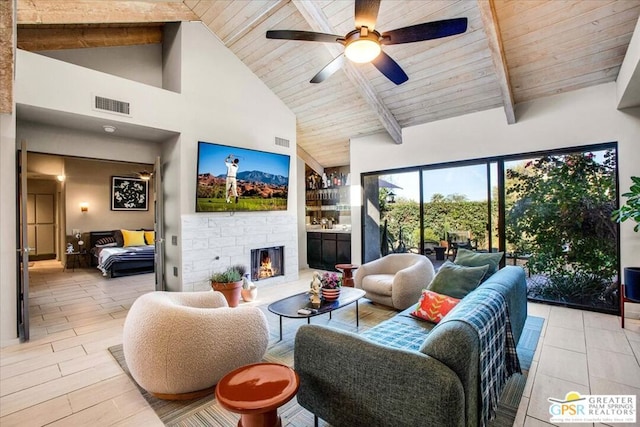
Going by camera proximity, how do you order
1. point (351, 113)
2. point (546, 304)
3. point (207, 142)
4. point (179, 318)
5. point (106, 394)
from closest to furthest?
point (179, 318) < point (106, 394) < point (546, 304) < point (207, 142) < point (351, 113)

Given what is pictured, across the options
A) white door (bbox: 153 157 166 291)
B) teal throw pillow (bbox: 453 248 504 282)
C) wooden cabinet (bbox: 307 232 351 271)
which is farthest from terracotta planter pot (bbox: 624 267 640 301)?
white door (bbox: 153 157 166 291)

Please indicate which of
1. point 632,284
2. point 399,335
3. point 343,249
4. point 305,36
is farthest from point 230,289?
point 632,284

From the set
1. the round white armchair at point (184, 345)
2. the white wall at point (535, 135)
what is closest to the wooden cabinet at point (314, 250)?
the white wall at point (535, 135)

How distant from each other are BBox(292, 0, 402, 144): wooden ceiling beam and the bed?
5.67 metres

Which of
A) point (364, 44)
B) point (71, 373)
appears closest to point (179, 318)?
point (71, 373)

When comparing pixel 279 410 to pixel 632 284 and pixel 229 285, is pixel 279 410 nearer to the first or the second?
pixel 229 285

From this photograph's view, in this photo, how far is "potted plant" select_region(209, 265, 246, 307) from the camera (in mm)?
4180

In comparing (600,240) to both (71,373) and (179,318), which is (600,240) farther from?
(71,373)

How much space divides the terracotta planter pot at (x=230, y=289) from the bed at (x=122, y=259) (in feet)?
11.1

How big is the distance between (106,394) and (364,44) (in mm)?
3403

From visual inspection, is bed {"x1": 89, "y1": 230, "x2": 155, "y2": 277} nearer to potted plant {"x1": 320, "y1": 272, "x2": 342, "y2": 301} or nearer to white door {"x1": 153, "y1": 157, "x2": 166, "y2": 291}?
white door {"x1": 153, "y1": 157, "x2": 166, "y2": 291}

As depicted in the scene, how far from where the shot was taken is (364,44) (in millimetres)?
2471

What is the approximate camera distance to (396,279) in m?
3.81

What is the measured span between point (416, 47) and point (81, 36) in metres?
4.62
